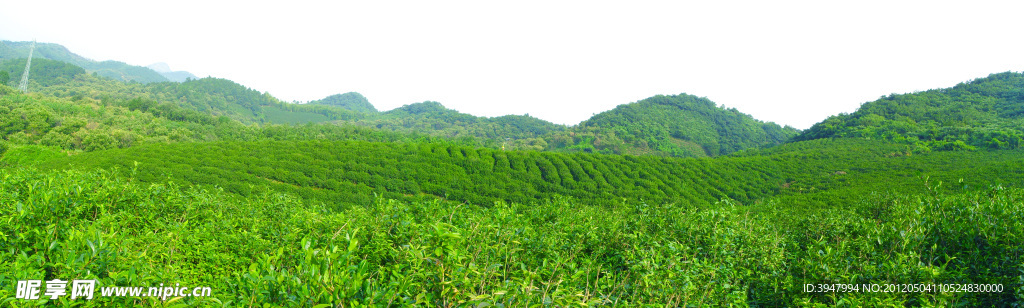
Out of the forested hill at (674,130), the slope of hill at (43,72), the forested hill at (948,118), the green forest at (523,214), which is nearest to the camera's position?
the green forest at (523,214)

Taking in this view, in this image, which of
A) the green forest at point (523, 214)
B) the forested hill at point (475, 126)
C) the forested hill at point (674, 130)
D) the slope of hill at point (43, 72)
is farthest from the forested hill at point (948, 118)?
the slope of hill at point (43, 72)

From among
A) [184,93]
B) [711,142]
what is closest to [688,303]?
[711,142]

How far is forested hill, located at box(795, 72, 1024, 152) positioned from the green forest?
0.29 metres

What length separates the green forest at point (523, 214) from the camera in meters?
2.69

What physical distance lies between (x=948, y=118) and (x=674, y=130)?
39.0 metres

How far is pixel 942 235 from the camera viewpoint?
201 inches

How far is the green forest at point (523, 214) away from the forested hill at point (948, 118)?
291 millimetres

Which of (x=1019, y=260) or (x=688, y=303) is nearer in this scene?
(x=688, y=303)

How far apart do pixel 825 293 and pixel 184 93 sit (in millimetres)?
135655

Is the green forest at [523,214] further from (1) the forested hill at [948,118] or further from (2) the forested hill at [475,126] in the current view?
(2) the forested hill at [475,126]

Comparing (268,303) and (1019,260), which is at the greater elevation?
(1019,260)

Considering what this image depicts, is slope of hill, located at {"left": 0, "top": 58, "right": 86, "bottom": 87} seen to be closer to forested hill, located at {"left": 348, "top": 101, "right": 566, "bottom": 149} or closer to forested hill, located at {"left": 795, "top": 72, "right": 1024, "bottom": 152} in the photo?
forested hill, located at {"left": 348, "top": 101, "right": 566, "bottom": 149}

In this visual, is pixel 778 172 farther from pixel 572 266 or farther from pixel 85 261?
pixel 85 261

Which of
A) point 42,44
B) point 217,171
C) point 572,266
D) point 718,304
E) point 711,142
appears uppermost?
point 42,44
